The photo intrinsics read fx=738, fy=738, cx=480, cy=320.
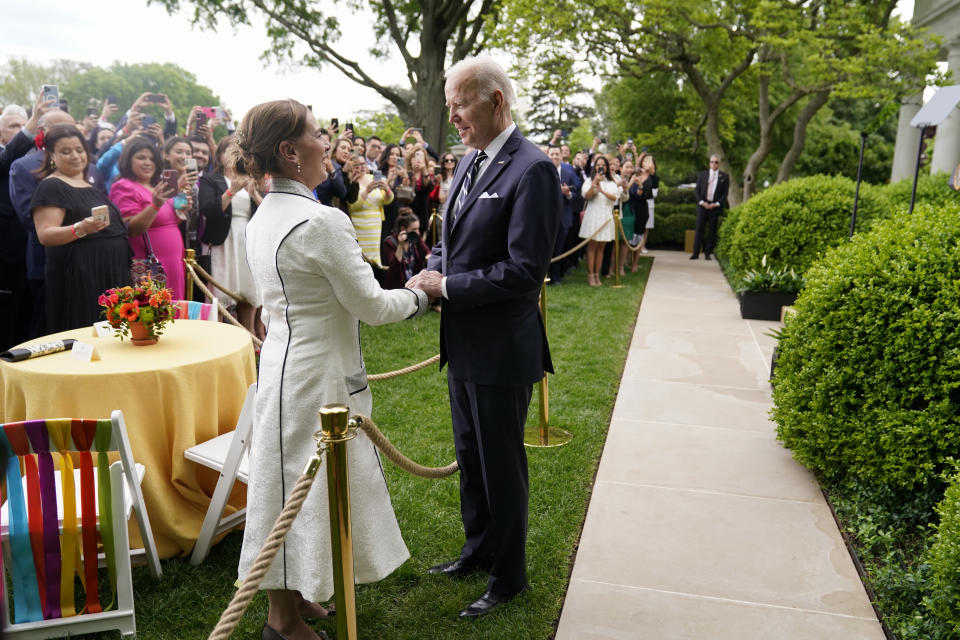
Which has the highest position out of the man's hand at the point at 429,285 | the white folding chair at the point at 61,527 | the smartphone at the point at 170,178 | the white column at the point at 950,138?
the white column at the point at 950,138

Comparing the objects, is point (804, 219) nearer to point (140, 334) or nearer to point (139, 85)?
point (140, 334)

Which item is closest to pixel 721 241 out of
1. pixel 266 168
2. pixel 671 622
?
pixel 671 622

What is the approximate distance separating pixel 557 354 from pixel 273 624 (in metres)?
5.30

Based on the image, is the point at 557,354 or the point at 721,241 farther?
the point at 721,241

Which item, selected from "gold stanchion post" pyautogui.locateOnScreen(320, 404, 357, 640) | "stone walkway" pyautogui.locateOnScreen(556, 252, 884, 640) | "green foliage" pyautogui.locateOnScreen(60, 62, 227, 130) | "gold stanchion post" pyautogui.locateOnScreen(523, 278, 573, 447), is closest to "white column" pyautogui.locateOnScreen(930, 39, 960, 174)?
"stone walkway" pyautogui.locateOnScreen(556, 252, 884, 640)

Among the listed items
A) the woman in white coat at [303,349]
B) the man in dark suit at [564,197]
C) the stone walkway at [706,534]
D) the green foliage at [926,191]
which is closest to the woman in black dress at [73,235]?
the woman in white coat at [303,349]

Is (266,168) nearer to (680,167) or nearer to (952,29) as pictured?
(952,29)

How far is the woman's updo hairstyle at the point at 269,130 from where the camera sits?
2.56 meters

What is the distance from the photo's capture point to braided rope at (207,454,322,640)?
75.7 inches

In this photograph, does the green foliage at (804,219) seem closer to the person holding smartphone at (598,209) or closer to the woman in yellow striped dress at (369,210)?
the person holding smartphone at (598,209)

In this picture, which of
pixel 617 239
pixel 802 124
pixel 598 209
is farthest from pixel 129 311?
pixel 802 124

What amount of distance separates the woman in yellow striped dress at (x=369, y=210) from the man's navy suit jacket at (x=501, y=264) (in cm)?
547

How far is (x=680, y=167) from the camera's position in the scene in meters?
30.3

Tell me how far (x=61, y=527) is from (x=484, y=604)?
6.01 ft
